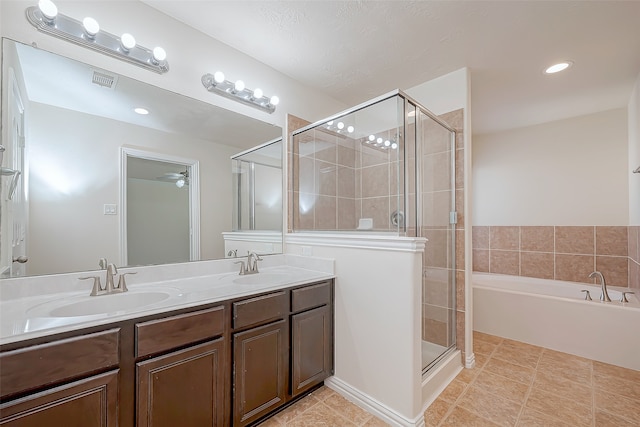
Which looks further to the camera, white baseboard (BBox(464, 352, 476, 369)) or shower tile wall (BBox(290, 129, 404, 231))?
shower tile wall (BBox(290, 129, 404, 231))

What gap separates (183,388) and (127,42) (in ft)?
5.98

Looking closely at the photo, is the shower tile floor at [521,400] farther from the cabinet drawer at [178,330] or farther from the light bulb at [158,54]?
the light bulb at [158,54]

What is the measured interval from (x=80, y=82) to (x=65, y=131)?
280 millimetres

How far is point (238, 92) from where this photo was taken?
2.01m

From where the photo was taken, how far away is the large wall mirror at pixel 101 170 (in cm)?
128

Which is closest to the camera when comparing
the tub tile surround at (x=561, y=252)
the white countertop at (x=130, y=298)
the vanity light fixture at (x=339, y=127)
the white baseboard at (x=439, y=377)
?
the white countertop at (x=130, y=298)

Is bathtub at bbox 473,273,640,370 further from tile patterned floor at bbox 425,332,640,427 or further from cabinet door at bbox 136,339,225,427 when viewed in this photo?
cabinet door at bbox 136,339,225,427

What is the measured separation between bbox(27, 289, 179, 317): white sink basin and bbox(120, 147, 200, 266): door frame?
0.77 ft

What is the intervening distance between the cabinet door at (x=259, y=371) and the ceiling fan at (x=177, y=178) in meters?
1.05

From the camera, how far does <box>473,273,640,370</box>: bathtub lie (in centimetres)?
218

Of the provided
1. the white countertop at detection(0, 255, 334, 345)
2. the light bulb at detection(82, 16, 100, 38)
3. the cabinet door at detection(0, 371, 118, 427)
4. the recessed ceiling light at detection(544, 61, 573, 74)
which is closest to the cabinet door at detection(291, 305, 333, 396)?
the white countertop at detection(0, 255, 334, 345)

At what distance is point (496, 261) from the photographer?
3.71 meters

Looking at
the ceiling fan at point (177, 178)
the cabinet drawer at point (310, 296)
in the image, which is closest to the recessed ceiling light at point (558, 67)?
the cabinet drawer at point (310, 296)

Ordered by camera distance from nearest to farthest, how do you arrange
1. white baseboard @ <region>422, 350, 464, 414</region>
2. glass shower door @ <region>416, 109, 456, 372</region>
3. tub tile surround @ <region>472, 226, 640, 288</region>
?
white baseboard @ <region>422, 350, 464, 414</region> < glass shower door @ <region>416, 109, 456, 372</region> < tub tile surround @ <region>472, 226, 640, 288</region>
